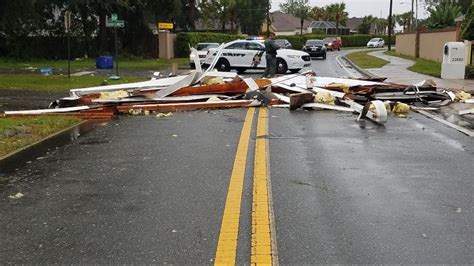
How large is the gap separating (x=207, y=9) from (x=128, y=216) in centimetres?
7952

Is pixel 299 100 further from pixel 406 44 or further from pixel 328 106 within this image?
pixel 406 44

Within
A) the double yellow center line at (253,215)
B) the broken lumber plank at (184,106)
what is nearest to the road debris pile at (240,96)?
the broken lumber plank at (184,106)

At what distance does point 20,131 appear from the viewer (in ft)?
32.4

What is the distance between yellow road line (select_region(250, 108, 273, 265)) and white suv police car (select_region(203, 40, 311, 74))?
68.0 ft

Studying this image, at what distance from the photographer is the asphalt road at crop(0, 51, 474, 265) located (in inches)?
167

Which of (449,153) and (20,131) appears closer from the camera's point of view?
(449,153)

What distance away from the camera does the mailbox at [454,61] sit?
920 inches

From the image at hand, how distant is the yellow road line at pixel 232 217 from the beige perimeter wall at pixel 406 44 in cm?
4164

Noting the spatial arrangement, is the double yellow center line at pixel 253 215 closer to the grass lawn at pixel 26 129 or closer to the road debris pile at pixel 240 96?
the grass lawn at pixel 26 129

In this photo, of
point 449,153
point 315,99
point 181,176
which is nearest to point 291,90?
point 315,99

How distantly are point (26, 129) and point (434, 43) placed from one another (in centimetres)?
3280

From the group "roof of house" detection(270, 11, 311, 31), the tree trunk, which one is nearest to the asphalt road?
the tree trunk

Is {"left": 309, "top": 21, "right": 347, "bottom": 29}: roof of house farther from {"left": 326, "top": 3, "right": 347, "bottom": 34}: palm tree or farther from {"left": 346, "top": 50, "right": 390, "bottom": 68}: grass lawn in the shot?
{"left": 346, "top": 50, "right": 390, "bottom": 68}: grass lawn

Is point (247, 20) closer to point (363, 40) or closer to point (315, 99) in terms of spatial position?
point (363, 40)
